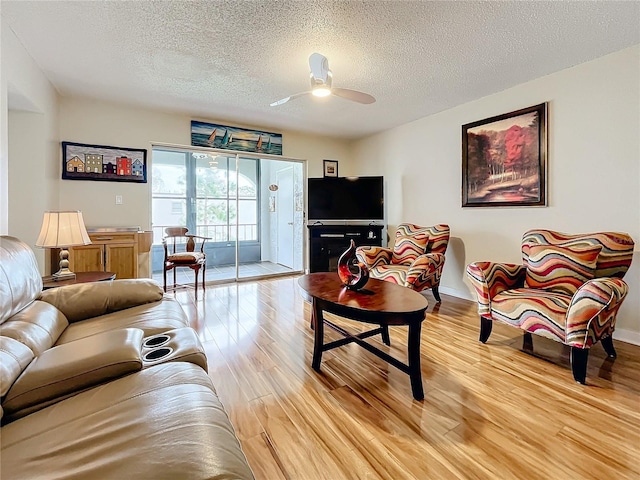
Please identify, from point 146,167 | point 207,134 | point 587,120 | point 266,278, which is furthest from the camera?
point 266,278

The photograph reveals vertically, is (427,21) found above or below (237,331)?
above

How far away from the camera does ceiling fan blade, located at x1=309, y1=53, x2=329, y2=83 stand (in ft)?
8.21

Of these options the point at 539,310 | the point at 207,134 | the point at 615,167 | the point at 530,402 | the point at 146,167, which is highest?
the point at 207,134

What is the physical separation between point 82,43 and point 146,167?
6.00 feet

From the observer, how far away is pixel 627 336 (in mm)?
2637

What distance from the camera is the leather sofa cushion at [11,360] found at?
3.21 ft

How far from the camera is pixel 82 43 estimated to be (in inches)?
101

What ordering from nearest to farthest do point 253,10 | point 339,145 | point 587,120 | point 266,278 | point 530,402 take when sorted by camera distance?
point 530,402 → point 253,10 → point 587,120 → point 266,278 → point 339,145

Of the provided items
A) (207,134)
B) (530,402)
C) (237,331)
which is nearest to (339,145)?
(207,134)

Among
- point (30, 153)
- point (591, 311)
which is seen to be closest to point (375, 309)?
point (591, 311)

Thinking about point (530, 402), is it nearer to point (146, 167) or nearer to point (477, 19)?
point (477, 19)

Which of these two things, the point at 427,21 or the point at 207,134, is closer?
the point at 427,21

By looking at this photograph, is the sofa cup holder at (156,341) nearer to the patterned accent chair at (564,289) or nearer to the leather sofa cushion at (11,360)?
the leather sofa cushion at (11,360)

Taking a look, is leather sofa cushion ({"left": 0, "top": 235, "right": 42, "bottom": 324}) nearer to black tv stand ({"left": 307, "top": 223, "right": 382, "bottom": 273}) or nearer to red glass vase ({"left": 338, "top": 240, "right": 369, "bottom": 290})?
red glass vase ({"left": 338, "top": 240, "right": 369, "bottom": 290})
